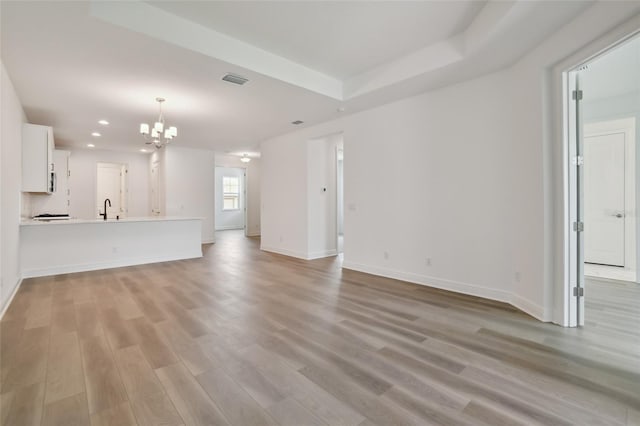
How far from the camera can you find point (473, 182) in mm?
3850

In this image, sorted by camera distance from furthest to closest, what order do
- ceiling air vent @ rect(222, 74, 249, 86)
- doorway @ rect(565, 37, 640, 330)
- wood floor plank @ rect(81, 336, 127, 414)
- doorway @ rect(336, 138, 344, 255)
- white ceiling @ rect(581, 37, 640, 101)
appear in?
doorway @ rect(336, 138, 344, 255) → doorway @ rect(565, 37, 640, 330) → ceiling air vent @ rect(222, 74, 249, 86) → white ceiling @ rect(581, 37, 640, 101) → wood floor plank @ rect(81, 336, 127, 414)

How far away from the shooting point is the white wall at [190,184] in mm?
8445

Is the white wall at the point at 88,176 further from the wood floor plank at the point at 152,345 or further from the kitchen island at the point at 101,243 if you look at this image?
the wood floor plank at the point at 152,345

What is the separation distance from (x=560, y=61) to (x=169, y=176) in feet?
28.3

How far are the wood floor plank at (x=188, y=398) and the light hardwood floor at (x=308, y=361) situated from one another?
1 cm

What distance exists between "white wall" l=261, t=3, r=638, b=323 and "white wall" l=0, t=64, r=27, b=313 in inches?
180

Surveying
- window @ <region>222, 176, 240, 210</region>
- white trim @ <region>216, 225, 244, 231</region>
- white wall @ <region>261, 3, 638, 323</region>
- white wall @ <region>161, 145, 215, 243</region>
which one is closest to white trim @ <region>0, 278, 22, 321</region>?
white wall @ <region>161, 145, 215, 243</region>

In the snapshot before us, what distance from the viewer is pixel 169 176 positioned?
8398 millimetres

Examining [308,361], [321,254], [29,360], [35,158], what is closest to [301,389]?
[308,361]

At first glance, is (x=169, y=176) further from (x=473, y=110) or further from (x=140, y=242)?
(x=473, y=110)

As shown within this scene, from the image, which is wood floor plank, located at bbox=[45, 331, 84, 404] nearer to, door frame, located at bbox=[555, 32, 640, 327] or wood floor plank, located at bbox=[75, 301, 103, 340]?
wood floor plank, located at bbox=[75, 301, 103, 340]

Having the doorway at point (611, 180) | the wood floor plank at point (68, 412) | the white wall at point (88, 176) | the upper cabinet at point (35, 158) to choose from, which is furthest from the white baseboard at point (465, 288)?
A: the white wall at point (88, 176)

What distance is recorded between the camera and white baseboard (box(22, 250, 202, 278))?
4.91 meters

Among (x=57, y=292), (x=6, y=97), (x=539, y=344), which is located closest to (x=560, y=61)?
(x=539, y=344)
